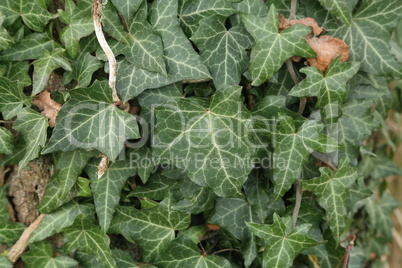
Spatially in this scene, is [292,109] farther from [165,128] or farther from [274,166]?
[165,128]

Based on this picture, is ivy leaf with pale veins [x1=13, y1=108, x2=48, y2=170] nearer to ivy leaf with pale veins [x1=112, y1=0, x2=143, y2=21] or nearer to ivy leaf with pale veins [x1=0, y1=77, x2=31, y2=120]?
ivy leaf with pale veins [x1=0, y1=77, x2=31, y2=120]

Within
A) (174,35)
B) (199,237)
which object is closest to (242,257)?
(199,237)

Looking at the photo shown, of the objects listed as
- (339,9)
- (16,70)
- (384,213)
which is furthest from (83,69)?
(384,213)

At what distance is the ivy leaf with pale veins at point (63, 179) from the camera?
3.69 ft

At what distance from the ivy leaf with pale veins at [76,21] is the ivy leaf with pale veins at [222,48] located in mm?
275

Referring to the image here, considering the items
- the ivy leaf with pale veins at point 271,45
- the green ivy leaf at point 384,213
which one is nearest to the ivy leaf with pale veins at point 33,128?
the ivy leaf with pale veins at point 271,45

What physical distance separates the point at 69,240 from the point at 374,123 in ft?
3.08

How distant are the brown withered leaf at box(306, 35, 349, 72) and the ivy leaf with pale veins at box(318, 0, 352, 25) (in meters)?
0.06

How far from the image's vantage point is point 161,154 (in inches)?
40.4

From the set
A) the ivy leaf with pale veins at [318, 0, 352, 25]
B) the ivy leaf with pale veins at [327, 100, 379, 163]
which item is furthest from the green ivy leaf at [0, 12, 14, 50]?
the ivy leaf with pale veins at [327, 100, 379, 163]

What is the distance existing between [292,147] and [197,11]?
0.43 m

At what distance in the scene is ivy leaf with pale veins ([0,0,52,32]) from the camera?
1087 mm

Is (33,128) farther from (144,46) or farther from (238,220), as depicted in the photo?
(238,220)

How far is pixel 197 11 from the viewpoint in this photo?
1085 mm
